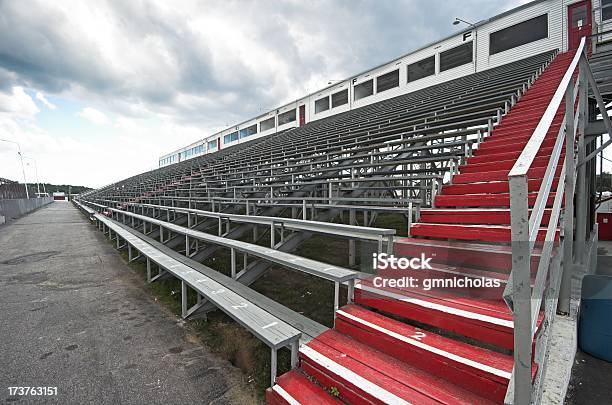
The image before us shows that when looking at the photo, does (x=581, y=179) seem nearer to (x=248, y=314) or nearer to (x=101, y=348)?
(x=248, y=314)

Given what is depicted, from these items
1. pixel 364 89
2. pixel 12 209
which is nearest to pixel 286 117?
pixel 364 89

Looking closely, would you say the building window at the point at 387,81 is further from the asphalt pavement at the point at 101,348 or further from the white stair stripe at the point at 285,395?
the white stair stripe at the point at 285,395

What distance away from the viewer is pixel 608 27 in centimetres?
925

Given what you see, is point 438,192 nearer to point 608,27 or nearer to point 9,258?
point 9,258

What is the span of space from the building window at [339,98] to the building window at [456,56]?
588 cm

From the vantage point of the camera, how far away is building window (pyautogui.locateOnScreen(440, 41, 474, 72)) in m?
12.0

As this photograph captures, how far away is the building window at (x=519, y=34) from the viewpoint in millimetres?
10117

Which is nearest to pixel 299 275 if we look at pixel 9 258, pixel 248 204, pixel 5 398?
pixel 248 204

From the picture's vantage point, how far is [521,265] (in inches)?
37.6

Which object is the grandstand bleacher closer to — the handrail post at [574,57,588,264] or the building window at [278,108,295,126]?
the handrail post at [574,57,588,264]

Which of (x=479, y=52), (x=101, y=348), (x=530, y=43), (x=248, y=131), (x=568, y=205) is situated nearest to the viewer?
(x=568, y=205)

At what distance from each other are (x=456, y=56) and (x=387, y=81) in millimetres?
3458

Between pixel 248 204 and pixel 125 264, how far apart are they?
3102 millimetres
